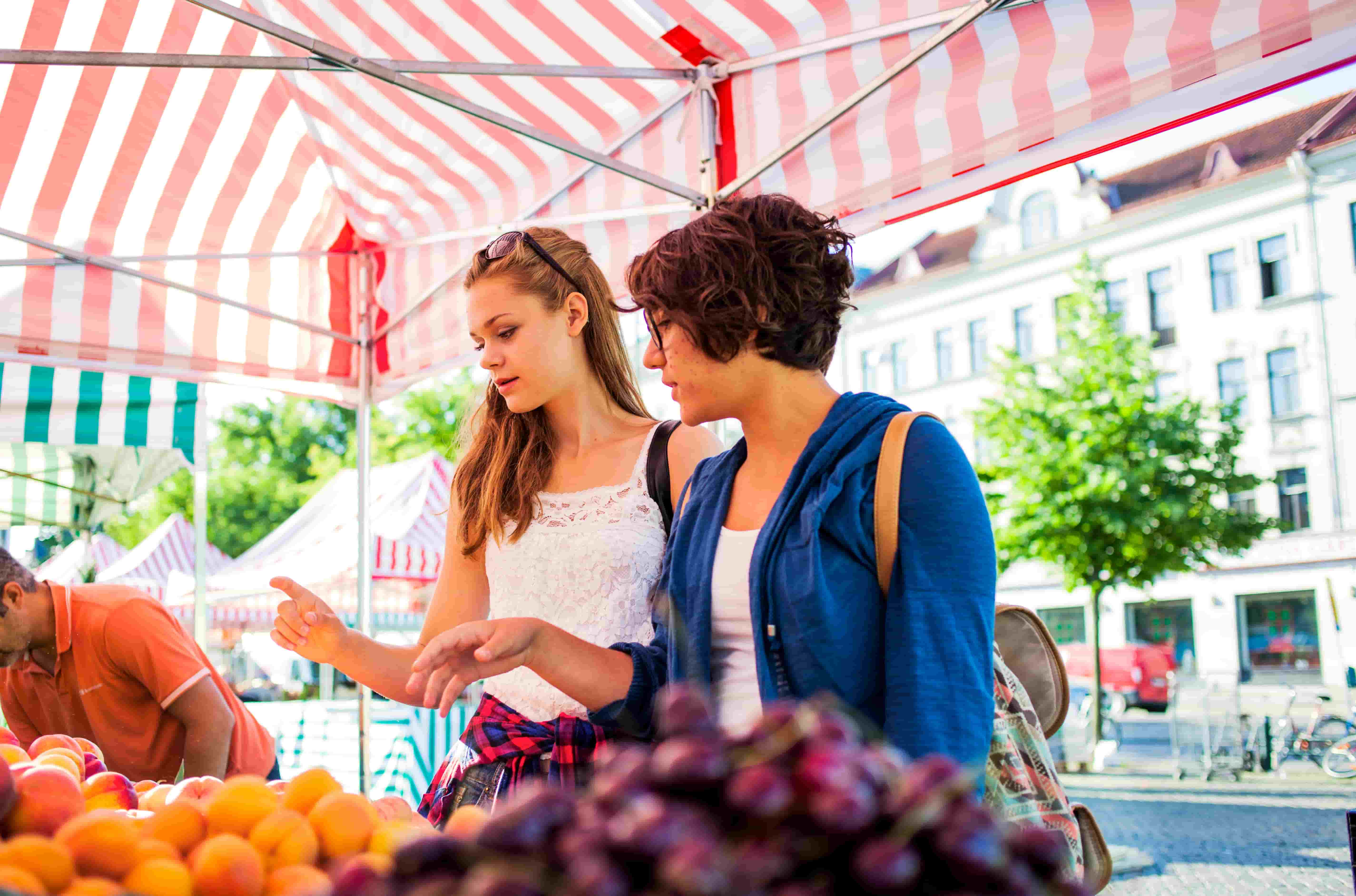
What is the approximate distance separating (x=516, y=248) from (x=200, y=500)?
4244 mm

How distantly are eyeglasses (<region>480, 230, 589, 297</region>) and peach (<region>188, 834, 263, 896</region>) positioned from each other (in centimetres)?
133

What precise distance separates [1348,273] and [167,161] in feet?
83.1

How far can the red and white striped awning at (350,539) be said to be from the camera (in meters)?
12.2

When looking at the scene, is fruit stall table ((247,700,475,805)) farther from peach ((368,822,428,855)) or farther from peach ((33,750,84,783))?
peach ((368,822,428,855))

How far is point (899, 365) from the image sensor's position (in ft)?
103

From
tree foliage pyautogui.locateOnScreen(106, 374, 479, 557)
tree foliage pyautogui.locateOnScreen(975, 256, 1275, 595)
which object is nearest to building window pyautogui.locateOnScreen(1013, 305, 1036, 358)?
tree foliage pyautogui.locateOnScreen(975, 256, 1275, 595)

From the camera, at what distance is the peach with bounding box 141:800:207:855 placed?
977mm

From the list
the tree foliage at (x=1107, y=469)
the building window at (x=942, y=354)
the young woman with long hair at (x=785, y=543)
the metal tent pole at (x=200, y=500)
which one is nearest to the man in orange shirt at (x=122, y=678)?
the young woman with long hair at (x=785, y=543)

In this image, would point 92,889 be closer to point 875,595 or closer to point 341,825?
point 341,825

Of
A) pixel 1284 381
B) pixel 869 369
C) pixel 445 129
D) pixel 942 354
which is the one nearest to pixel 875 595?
pixel 445 129

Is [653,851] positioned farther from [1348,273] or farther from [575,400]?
[1348,273]

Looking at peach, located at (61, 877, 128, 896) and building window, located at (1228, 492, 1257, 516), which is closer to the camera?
peach, located at (61, 877, 128, 896)

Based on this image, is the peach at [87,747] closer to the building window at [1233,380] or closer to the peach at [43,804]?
the peach at [43,804]

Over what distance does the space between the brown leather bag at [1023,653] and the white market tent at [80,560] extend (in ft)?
7.49
